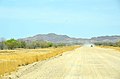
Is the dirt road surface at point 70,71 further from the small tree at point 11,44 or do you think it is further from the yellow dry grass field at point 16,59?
the small tree at point 11,44

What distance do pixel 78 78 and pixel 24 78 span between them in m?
3.18

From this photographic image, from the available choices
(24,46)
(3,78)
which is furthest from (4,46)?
(3,78)

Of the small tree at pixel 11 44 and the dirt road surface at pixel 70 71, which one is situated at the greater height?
the small tree at pixel 11 44

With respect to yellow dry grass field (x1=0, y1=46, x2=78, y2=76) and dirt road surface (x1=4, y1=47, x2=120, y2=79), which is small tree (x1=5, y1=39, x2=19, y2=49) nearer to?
yellow dry grass field (x1=0, y1=46, x2=78, y2=76)

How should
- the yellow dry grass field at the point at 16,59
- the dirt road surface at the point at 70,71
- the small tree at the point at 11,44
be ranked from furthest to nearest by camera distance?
the small tree at the point at 11,44, the yellow dry grass field at the point at 16,59, the dirt road surface at the point at 70,71

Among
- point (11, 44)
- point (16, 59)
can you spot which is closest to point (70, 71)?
point (16, 59)

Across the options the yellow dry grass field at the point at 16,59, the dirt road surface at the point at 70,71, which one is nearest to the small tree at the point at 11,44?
the yellow dry grass field at the point at 16,59

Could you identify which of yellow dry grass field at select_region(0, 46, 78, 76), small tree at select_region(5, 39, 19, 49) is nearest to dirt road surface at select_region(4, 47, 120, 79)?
yellow dry grass field at select_region(0, 46, 78, 76)

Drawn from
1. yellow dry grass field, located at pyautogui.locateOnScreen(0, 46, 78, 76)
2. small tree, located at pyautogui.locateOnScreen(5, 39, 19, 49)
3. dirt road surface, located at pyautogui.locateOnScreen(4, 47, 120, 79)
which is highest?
small tree, located at pyautogui.locateOnScreen(5, 39, 19, 49)

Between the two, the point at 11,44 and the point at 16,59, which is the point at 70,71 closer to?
the point at 16,59

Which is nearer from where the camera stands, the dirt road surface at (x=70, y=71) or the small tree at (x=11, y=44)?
the dirt road surface at (x=70, y=71)

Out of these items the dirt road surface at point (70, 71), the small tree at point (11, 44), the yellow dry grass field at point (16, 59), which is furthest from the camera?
the small tree at point (11, 44)

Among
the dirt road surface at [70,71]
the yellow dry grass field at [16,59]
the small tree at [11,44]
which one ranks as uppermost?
the small tree at [11,44]

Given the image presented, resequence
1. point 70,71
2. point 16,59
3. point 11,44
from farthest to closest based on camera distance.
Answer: point 11,44
point 16,59
point 70,71
